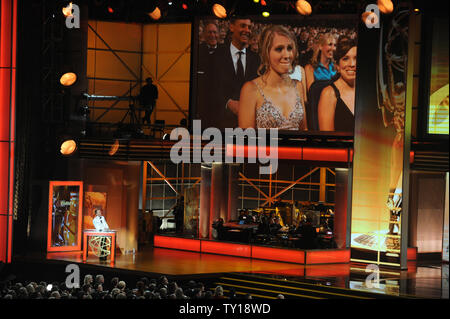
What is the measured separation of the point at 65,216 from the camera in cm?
1814

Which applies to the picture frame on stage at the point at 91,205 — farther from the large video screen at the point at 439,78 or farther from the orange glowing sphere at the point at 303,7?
the large video screen at the point at 439,78

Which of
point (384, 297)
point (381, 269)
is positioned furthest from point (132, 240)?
point (384, 297)

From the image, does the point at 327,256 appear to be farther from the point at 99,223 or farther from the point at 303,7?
the point at 303,7

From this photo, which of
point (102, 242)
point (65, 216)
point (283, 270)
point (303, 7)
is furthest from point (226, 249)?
point (303, 7)

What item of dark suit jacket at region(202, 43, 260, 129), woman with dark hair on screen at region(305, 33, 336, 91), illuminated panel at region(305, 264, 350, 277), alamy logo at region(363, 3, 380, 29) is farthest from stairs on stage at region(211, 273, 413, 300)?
Answer: alamy logo at region(363, 3, 380, 29)

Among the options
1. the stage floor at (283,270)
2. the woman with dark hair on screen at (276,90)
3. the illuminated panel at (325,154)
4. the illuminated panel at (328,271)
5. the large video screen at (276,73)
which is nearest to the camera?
the stage floor at (283,270)

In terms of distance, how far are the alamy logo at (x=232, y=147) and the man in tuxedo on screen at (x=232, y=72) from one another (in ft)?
1.36

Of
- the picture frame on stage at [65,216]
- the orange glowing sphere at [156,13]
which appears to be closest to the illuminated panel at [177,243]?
the picture frame on stage at [65,216]

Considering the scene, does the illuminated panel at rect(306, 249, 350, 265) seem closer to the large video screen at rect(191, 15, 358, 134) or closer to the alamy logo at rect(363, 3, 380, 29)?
the large video screen at rect(191, 15, 358, 134)

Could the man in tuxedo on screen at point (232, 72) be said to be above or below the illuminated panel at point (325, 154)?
above

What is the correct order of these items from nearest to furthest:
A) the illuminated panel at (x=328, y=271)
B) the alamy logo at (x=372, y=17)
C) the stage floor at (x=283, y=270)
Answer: the stage floor at (x=283, y=270)
the illuminated panel at (x=328, y=271)
the alamy logo at (x=372, y=17)

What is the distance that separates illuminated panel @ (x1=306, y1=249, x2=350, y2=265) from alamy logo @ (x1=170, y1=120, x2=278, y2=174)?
2.57 m

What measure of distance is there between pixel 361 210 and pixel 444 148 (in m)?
2.59

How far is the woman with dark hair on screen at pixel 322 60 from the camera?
18328mm
